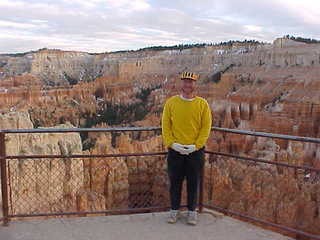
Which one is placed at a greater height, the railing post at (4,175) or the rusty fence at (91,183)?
the railing post at (4,175)

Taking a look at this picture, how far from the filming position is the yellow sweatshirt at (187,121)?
126 inches

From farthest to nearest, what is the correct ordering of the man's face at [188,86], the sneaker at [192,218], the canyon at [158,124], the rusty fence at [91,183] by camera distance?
the canyon at [158,124] < the rusty fence at [91,183] < the sneaker at [192,218] < the man's face at [188,86]

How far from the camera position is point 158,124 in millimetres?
26656

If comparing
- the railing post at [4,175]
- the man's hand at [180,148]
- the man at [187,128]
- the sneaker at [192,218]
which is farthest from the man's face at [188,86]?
the railing post at [4,175]

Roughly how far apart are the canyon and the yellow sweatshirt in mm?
1709

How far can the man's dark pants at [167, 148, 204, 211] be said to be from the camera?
11.0 ft

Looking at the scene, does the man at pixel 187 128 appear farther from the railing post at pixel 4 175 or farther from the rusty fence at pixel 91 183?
the rusty fence at pixel 91 183

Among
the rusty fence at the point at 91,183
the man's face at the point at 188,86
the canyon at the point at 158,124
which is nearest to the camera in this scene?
the man's face at the point at 188,86

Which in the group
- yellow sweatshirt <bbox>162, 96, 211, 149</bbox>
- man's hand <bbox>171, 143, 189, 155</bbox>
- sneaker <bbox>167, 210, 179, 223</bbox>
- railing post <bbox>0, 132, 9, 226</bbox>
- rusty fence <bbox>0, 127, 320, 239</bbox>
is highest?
yellow sweatshirt <bbox>162, 96, 211, 149</bbox>

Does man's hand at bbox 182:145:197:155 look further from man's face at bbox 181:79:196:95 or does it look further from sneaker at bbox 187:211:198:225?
sneaker at bbox 187:211:198:225

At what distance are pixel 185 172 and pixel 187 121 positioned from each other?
0.57m

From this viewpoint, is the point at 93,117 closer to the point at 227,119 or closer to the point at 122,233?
the point at 227,119

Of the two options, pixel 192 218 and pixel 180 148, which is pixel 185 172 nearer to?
pixel 180 148

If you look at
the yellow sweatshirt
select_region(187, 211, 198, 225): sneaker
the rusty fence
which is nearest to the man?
the yellow sweatshirt
